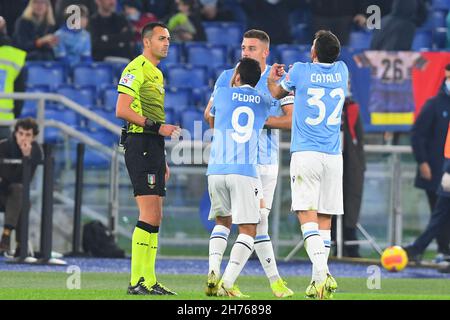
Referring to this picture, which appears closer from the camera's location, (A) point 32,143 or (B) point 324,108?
(B) point 324,108

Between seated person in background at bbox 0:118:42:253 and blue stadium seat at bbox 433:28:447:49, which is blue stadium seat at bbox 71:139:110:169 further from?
blue stadium seat at bbox 433:28:447:49

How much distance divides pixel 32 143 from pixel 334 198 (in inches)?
242

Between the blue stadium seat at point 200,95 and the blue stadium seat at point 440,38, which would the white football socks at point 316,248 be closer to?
the blue stadium seat at point 200,95

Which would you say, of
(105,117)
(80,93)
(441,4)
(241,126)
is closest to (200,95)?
(105,117)

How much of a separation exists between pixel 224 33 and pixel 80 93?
10.1ft

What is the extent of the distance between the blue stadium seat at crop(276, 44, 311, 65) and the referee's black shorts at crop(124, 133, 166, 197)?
10066 millimetres

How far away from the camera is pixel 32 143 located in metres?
16.5

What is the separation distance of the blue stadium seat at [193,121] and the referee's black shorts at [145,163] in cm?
766

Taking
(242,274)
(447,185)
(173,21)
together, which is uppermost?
(173,21)

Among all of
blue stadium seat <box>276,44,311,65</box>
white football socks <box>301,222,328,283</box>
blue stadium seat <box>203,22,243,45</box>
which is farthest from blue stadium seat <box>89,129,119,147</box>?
white football socks <box>301,222,328,283</box>

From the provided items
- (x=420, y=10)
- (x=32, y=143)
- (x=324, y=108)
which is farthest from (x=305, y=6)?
(x=324, y=108)

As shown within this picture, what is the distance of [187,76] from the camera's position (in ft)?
70.9

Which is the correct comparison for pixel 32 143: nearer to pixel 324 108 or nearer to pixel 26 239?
pixel 26 239
